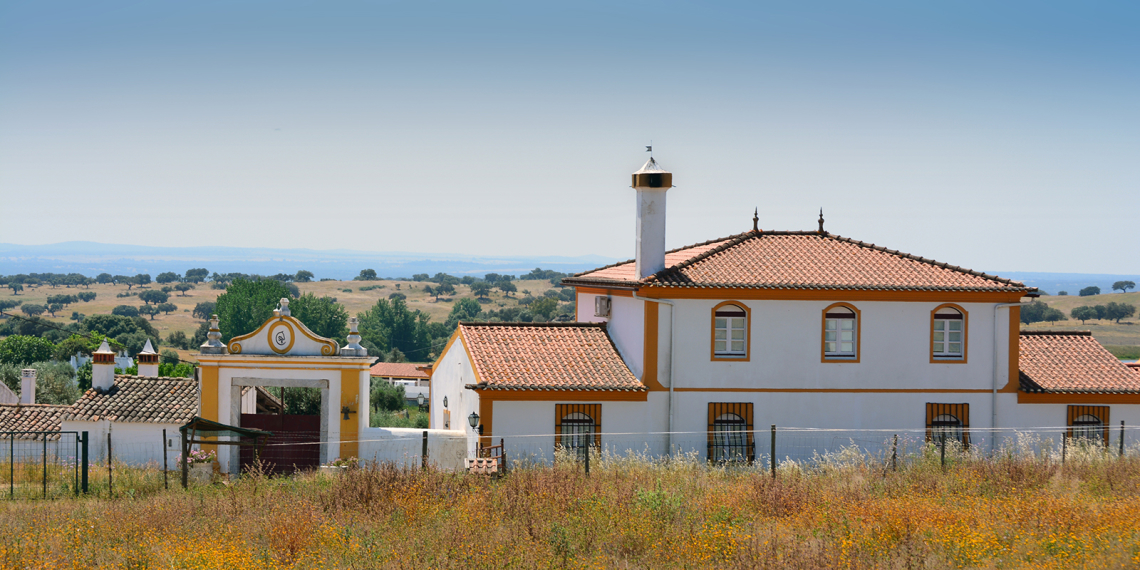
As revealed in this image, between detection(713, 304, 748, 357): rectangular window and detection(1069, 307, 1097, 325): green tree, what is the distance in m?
108

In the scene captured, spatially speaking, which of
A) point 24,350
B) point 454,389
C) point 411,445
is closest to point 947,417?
point 454,389

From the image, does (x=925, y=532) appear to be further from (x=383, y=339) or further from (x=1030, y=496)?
(x=383, y=339)

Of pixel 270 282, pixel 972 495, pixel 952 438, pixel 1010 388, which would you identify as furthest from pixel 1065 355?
pixel 270 282

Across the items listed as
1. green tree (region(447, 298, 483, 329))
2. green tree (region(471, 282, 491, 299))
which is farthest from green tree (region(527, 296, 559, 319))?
green tree (region(471, 282, 491, 299))

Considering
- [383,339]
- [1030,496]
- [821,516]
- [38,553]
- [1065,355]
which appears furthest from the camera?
[383,339]

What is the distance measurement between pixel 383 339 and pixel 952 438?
84919 millimetres

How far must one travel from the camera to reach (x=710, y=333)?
25859 mm

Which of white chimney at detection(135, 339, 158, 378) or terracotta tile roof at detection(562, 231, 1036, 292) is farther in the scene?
white chimney at detection(135, 339, 158, 378)

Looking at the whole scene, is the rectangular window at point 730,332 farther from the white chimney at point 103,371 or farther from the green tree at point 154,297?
the green tree at point 154,297

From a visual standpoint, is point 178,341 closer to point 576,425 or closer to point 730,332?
point 576,425

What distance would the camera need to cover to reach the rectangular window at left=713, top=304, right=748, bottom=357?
26.0 meters

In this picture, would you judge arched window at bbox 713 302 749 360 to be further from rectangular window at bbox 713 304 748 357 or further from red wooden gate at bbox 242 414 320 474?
red wooden gate at bbox 242 414 320 474

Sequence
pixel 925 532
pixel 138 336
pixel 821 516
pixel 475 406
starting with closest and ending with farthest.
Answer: pixel 925 532 < pixel 821 516 < pixel 475 406 < pixel 138 336

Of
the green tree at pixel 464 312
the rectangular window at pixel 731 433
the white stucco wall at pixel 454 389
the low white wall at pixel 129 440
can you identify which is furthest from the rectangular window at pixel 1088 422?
the green tree at pixel 464 312
